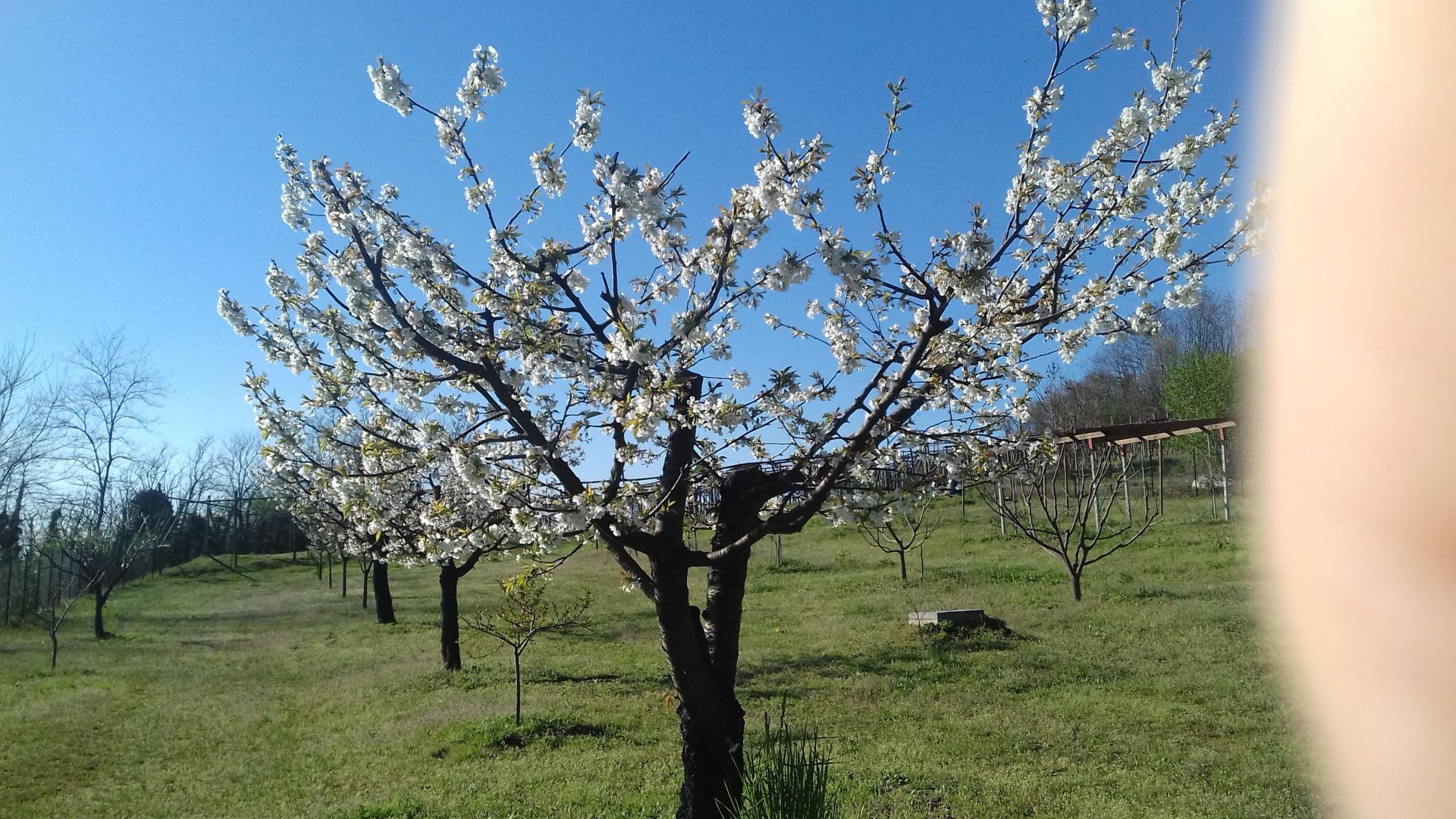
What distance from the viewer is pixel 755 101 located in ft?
12.7

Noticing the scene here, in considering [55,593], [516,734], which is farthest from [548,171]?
[55,593]

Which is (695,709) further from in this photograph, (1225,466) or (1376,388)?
(1225,466)

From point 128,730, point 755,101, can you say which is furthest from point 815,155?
point 128,730

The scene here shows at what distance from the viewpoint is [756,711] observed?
33.4 ft

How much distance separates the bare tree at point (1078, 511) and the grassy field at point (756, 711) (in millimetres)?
789

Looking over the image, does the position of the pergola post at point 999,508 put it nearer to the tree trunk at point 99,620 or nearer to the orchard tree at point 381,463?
the orchard tree at point 381,463

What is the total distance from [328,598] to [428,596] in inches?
161

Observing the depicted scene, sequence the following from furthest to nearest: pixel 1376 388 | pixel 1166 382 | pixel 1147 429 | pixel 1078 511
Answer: pixel 1166 382
pixel 1147 429
pixel 1078 511
pixel 1376 388

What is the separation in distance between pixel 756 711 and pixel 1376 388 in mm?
9084

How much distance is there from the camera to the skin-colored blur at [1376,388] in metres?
1.73

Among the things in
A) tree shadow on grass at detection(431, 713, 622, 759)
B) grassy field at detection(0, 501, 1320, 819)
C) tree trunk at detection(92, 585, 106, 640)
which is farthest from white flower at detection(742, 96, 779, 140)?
tree trunk at detection(92, 585, 106, 640)

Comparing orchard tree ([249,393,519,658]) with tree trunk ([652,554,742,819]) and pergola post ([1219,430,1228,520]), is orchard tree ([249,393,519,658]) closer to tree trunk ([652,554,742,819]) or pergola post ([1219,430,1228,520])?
tree trunk ([652,554,742,819])

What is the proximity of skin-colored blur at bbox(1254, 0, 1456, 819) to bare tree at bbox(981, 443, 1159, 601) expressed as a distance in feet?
8.24

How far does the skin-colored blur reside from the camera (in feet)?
5.69
